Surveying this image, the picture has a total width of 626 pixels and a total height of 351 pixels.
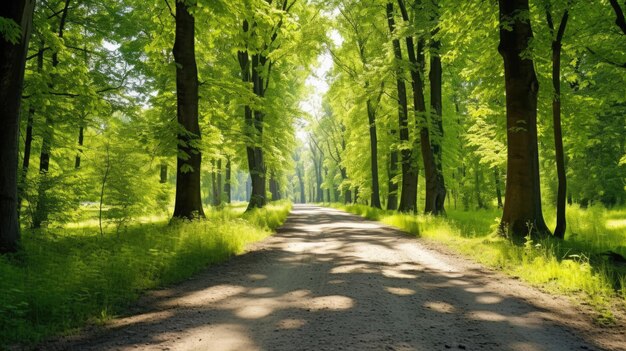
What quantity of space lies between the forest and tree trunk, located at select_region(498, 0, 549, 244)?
41 mm

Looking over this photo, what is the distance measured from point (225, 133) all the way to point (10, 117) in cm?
1130

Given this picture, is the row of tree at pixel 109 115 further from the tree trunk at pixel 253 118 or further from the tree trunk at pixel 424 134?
the tree trunk at pixel 424 134

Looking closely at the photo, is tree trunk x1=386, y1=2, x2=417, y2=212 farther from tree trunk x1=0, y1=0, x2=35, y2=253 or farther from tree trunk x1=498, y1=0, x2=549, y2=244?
tree trunk x1=0, y1=0, x2=35, y2=253

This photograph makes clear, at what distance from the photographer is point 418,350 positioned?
11.6ft

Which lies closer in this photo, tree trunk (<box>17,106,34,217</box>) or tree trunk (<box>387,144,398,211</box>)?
tree trunk (<box>17,106,34,217</box>)

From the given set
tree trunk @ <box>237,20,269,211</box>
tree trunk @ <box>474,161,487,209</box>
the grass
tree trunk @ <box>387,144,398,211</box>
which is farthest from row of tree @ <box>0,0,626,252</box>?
tree trunk @ <box>474,161,487,209</box>

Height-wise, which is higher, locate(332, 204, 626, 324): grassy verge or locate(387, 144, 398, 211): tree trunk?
locate(387, 144, 398, 211): tree trunk

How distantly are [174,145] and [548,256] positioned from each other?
922 centimetres

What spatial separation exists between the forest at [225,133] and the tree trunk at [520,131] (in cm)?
4

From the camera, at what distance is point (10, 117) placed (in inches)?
260

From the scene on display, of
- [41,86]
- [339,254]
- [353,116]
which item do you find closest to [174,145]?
[41,86]

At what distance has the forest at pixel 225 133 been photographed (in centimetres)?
623

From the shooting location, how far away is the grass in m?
4.30

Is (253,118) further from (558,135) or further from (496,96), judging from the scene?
(558,135)
